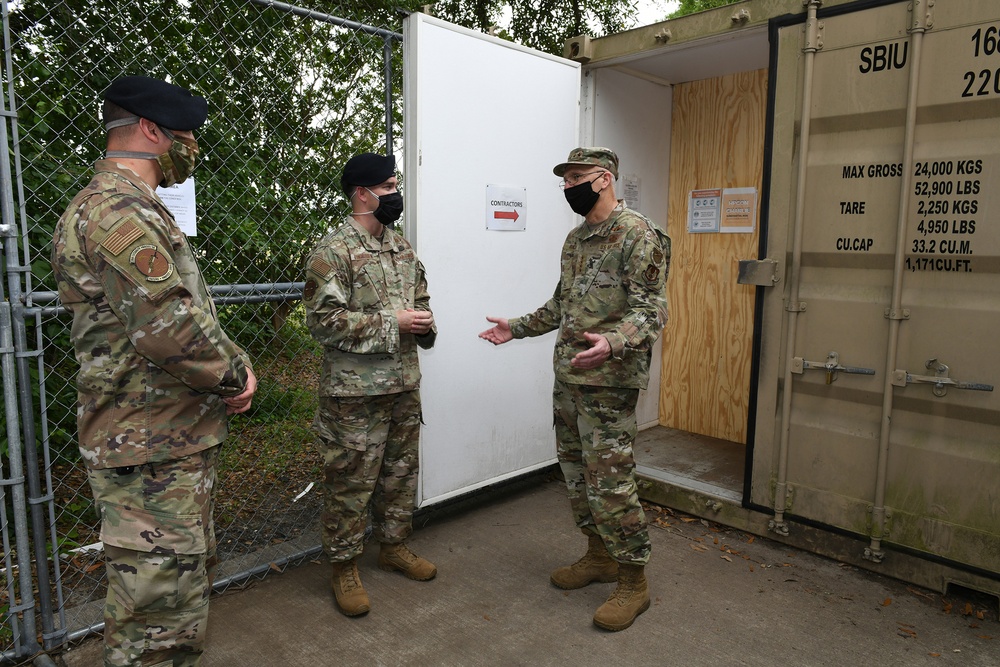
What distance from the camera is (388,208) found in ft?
10.0

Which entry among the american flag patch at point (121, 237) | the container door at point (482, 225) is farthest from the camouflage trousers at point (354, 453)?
the american flag patch at point (121, 237)

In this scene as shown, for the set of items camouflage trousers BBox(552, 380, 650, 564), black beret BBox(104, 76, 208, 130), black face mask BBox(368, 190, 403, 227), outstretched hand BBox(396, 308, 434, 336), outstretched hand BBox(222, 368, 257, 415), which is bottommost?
camouflage trousers BBox(552, 380, 650, 564)

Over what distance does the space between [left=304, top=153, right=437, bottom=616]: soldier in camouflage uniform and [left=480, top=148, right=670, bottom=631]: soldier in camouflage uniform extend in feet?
2.28

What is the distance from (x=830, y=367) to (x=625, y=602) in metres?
1.51

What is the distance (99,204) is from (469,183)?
2.02 m

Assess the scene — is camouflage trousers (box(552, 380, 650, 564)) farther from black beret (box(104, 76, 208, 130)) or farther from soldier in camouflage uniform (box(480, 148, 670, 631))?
black beret (box(104, 76, 208, 130))

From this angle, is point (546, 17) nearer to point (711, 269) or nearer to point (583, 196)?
point (711, 269)

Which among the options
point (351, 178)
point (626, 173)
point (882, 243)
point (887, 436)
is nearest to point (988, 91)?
point (882, 243)

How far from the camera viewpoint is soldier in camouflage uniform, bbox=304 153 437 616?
290cm

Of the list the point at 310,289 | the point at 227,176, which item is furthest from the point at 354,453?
the point at 227,176

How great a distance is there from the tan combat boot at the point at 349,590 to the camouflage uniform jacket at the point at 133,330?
4.12 feet

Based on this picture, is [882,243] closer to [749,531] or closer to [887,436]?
[887,436]

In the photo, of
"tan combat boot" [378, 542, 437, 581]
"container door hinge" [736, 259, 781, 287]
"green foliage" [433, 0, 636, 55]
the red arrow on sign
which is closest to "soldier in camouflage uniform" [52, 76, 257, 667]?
"tan combat boot" [378, 542, 437, 581]

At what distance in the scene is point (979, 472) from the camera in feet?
9.84
